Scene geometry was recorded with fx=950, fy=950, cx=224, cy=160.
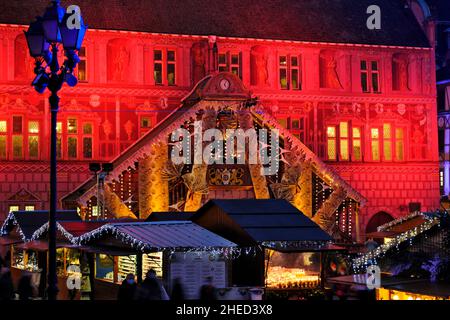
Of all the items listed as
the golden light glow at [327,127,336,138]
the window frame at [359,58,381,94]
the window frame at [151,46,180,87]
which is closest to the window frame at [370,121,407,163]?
the window frame at [359,58,381,94]

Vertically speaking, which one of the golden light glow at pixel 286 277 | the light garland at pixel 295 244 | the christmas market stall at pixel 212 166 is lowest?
the golden light glow at pixel 286 277

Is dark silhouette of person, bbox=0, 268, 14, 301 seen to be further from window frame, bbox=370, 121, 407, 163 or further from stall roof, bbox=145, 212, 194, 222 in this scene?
window frame, bbox=370, 121, 407, 163

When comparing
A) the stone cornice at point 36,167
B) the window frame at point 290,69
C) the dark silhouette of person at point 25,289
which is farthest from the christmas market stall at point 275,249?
the window frame at point 290,69

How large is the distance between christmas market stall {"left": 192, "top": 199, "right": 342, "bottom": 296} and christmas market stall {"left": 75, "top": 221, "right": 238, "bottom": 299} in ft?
2.01

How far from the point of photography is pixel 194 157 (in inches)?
1351

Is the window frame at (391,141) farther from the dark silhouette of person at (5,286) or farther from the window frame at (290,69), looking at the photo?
the dark silhouette of person at (5,286)

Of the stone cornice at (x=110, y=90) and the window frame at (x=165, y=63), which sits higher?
the window frame at (x=165, y=63)

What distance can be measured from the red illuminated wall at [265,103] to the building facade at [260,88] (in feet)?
0.15

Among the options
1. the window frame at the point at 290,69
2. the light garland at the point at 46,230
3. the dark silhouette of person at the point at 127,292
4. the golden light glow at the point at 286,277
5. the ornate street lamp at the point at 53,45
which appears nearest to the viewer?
the dark silhouette of person at the point at 127,292

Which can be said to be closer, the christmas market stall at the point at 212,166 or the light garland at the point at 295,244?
the light garland at the point at 295,244

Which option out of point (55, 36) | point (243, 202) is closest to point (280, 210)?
point (243, 202)

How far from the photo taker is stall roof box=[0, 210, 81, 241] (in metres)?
26.9

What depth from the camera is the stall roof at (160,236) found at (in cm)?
2042

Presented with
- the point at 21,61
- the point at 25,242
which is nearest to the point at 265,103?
the point at 21,61
